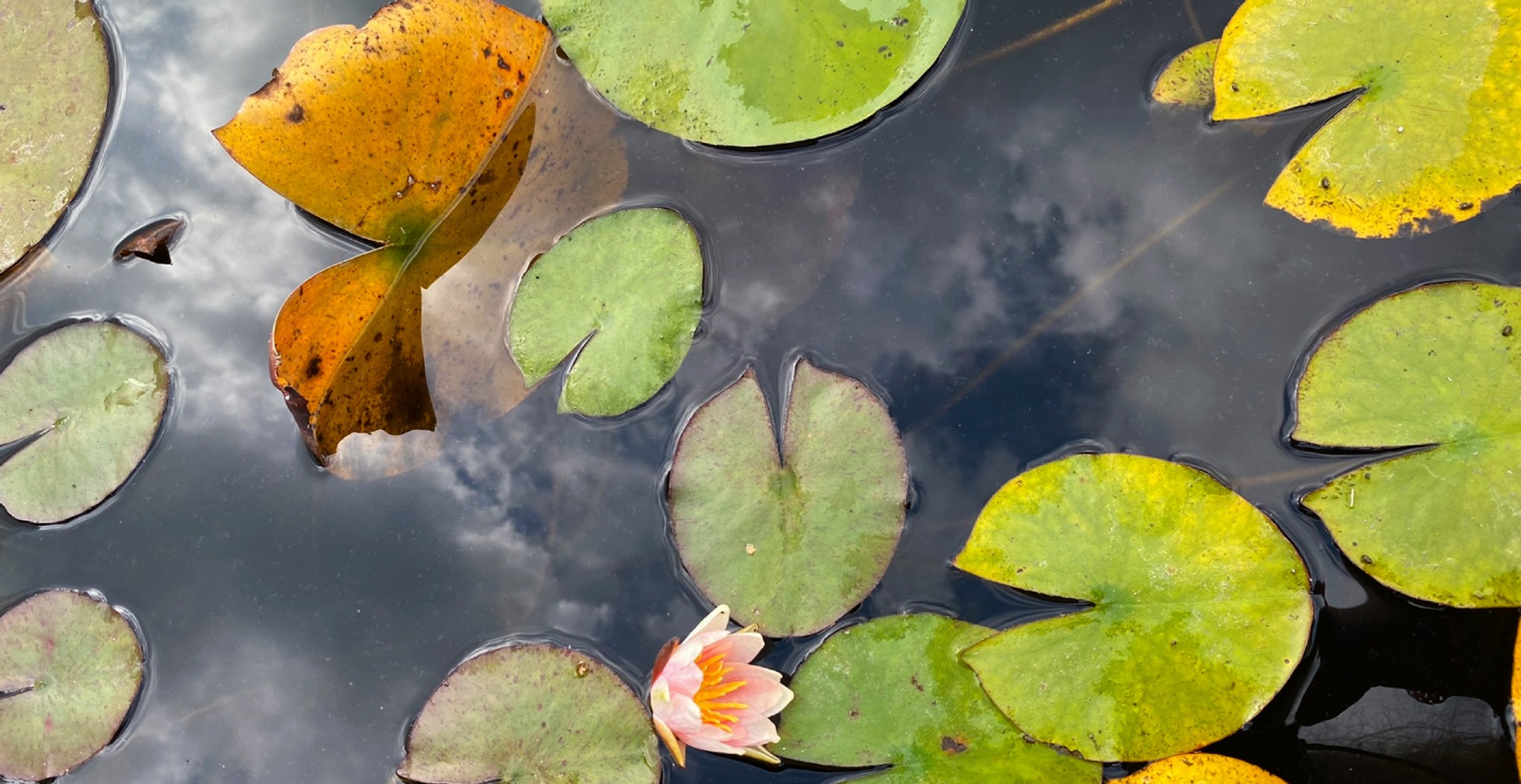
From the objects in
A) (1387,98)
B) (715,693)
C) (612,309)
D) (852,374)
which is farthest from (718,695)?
(1387,98)

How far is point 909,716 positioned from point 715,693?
0.52 meters

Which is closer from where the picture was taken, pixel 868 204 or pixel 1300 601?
pixel 1300 601

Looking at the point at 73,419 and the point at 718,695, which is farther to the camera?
the point at 73,419

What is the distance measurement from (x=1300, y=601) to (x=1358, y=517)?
278 mm

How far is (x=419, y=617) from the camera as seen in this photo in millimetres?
2467

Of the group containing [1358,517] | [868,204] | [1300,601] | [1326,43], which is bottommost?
[1300,601]

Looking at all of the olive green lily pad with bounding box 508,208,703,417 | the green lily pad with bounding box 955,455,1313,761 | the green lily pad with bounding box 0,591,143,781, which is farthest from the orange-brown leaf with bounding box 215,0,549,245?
the green lily pad with bounding box 955,455,1313,761

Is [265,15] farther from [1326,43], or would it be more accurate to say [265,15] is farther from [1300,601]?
[1300,601]

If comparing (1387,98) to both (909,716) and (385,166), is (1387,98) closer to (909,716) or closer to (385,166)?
(909,716)

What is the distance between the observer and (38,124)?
263 cm

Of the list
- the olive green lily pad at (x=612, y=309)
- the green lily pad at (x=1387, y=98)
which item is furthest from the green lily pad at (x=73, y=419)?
the green lily pad at (x=1387, y=98)

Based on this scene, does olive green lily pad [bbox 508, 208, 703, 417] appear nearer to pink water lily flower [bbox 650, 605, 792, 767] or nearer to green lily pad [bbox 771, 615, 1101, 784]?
pink water lily flower [bbox 650, 605, 792, 767]

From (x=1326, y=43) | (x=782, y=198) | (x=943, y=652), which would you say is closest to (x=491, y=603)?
(x=943, y=652)

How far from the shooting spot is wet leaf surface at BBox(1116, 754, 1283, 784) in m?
2.14
